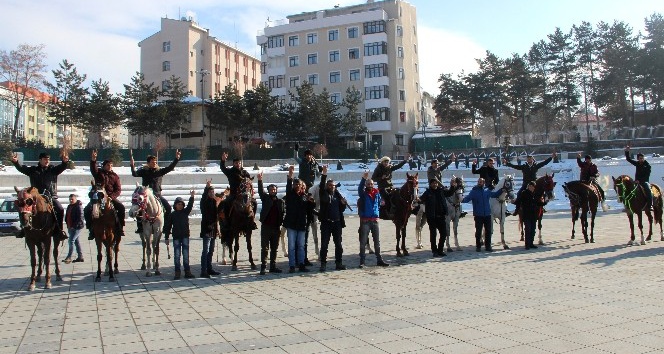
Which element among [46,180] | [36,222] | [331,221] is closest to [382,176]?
[331,221]

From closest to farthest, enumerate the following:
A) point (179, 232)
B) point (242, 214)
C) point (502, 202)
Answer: point (179, 232) < point (242, 214) < point (502, 202)

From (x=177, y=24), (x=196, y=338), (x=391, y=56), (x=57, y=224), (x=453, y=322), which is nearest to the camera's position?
(x=196, y=338)

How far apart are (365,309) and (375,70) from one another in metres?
62.9

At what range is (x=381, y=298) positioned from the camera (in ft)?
28.6

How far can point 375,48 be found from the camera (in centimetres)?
6844

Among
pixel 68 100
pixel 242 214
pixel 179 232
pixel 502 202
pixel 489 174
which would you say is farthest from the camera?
pixel 68 100

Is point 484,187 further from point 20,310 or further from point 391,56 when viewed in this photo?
point 391,56

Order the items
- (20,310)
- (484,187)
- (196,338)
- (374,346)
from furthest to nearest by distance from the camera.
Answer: (484,187)
(20,310)
(196,338)
(374,346)

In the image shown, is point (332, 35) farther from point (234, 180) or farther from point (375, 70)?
point (234, 180)

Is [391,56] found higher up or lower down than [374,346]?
higher up

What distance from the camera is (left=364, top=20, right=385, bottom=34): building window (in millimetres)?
68250

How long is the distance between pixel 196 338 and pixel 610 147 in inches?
2111

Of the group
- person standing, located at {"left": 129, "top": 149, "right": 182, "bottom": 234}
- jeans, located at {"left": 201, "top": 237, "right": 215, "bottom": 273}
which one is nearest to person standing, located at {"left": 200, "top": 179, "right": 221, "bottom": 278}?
Answer: jeans, located at {"left": 201, "top": 237, "right": 215, "bottom": 273}

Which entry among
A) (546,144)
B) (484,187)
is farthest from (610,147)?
(484,187)
